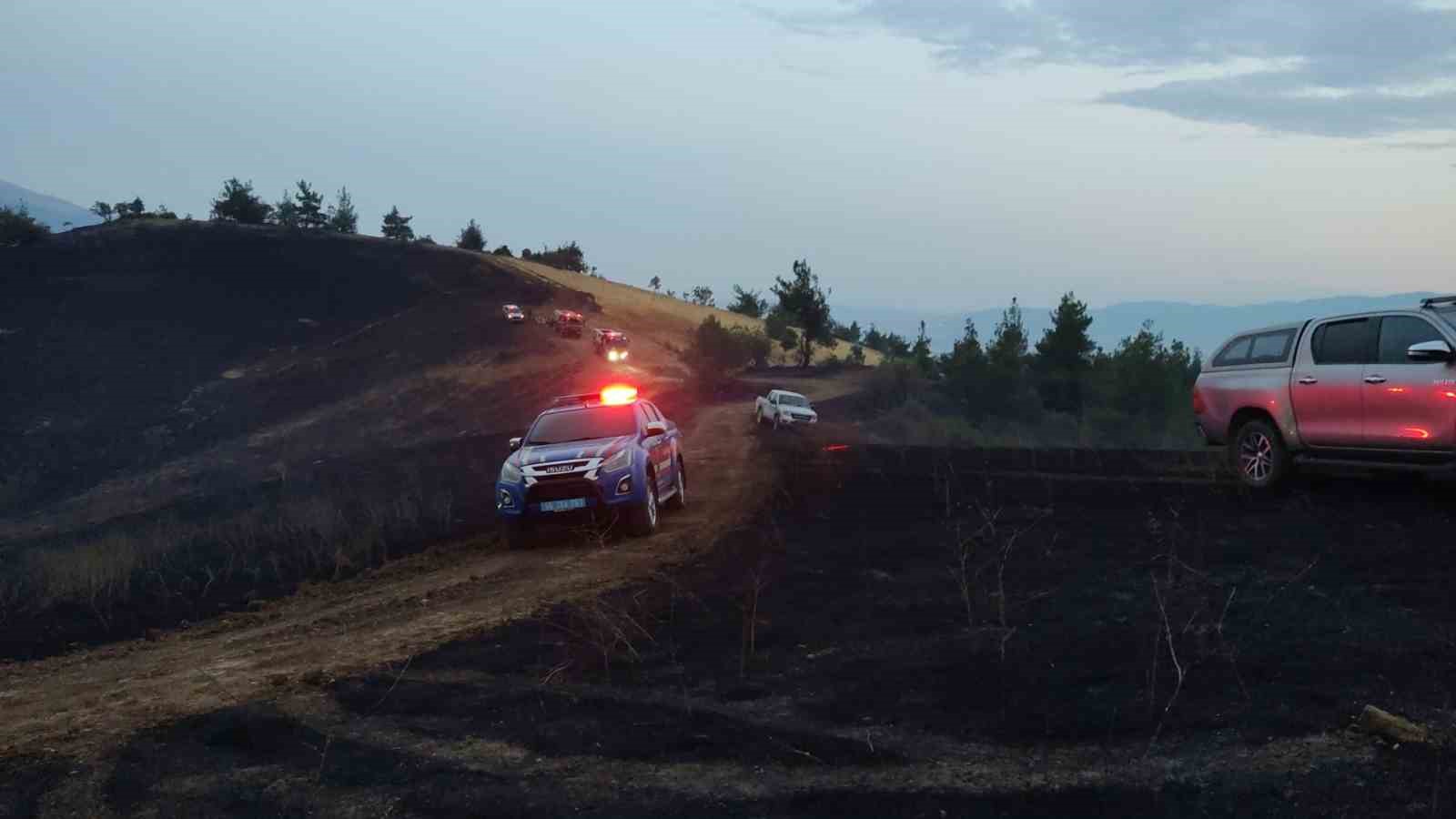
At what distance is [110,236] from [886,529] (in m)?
92.9

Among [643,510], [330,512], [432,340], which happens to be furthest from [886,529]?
[432,340]

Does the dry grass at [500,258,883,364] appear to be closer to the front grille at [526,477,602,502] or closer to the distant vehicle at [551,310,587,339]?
the distant vehicle at [551,310,587,339]

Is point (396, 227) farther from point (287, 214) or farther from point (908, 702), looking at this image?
point (908, 702)

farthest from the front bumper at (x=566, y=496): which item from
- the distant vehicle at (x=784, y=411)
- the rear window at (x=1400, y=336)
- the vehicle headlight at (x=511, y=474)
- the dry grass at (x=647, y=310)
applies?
the dry grass at (x=647, y=310)

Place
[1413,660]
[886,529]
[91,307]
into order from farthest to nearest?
[91,307]
[886,529]
[1413,660]

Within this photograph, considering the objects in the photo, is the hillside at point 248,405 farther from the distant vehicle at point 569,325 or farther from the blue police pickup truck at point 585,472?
the blue police pickup truck at point 585,472

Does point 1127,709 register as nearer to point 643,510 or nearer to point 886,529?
point 886,529

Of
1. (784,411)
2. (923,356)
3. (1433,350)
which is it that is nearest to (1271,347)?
(1433,350)

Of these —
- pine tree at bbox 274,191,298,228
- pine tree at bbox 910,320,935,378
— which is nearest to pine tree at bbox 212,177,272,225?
pine tree at bbox 274,191,298,228

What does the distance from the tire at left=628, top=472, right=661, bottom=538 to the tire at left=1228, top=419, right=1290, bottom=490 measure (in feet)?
22.9

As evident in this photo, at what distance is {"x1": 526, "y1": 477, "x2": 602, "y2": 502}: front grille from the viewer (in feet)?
47.0

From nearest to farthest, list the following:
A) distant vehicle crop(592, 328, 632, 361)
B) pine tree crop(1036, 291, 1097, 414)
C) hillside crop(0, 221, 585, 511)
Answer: pine tree crop(1036, 291, 1097, 414) < hillside crop(0, 221, 585, 511) < distant vehicle crop(592, 328, 632, 361)

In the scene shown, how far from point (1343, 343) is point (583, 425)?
29.4 feet

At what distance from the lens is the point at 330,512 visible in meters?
18.8
